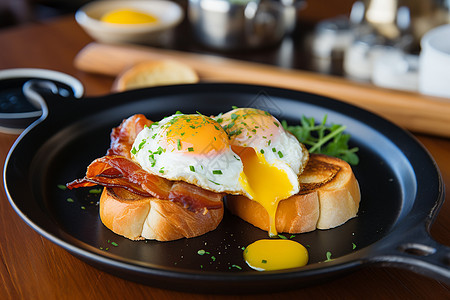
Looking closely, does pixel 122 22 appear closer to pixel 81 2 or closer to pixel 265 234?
pixel 265 234

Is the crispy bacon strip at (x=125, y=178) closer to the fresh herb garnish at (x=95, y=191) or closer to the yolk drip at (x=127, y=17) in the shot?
the fresh herb garnish at (x=95, y=191)

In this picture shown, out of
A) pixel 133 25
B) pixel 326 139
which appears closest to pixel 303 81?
pixel 326 139

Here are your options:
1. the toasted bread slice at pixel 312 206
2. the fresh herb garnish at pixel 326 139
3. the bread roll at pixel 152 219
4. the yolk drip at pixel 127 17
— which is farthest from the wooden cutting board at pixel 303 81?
the bread roll at pixel 152 219

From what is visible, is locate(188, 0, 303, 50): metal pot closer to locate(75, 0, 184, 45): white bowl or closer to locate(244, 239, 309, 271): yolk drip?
locate(75, 0, 184, 45): white bowl

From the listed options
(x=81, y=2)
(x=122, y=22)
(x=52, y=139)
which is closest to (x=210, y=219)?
(x=52, y=139)

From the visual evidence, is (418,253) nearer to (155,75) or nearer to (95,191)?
(95,191)

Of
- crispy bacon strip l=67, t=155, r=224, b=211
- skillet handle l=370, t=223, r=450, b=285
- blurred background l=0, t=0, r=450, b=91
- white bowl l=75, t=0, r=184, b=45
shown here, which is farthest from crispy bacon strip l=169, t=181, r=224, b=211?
white bowl l=75, t=0, r=184, b=45
